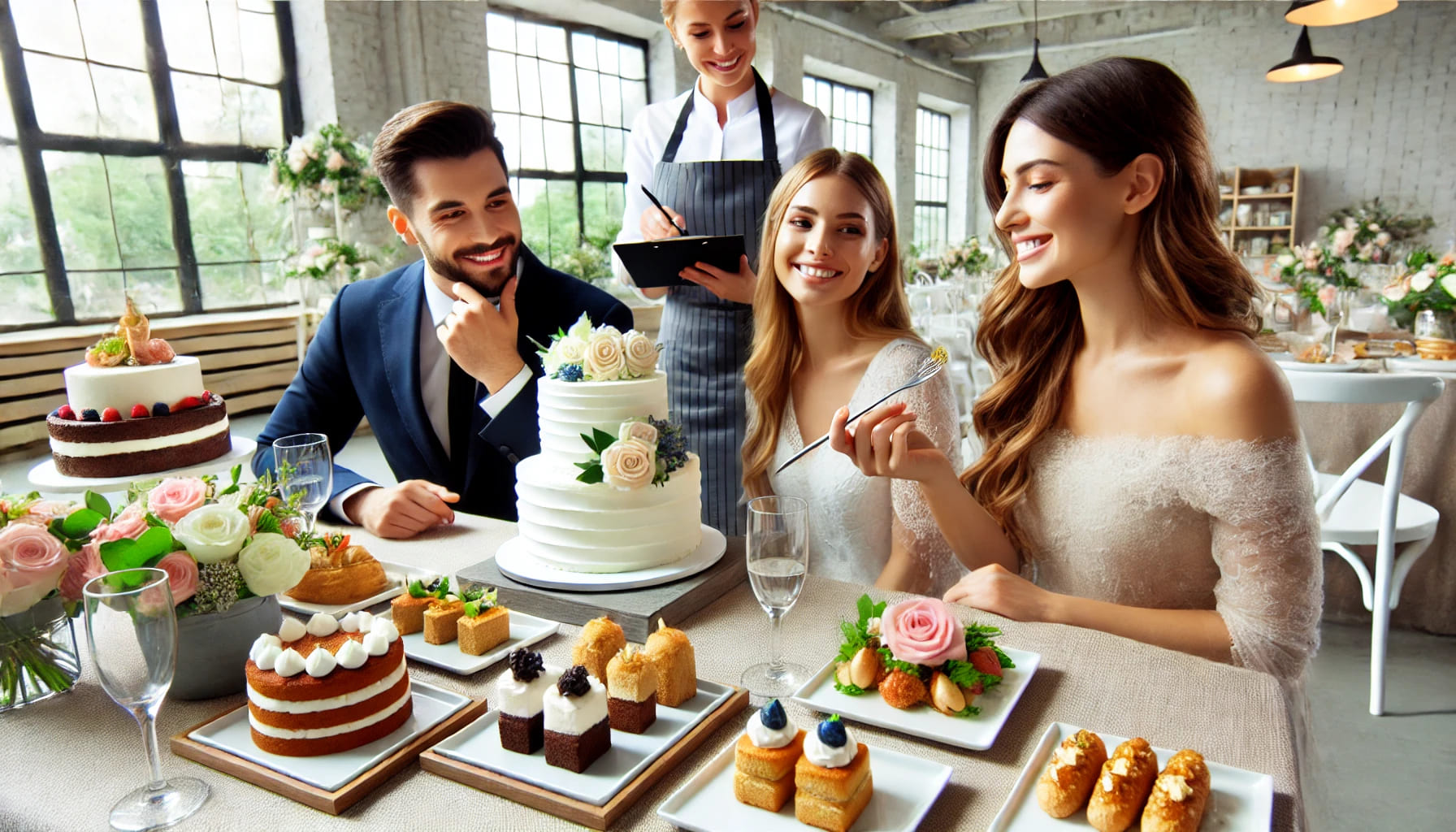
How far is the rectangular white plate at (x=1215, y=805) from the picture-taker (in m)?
0.94

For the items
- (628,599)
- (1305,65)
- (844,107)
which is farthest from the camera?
(844,107)

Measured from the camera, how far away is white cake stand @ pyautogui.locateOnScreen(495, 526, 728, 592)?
1.55 metres

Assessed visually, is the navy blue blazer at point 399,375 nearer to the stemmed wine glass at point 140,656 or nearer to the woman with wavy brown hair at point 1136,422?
the woman with wavy brown hair at point 1136,422

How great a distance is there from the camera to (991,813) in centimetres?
99

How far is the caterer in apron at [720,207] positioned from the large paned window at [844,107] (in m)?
9.23

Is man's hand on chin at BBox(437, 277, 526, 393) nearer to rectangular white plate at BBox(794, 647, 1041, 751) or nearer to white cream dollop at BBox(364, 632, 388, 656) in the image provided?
white cream dollop at BBox(364, 632, 388, 656)

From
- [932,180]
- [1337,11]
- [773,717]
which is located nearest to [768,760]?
[773,717]

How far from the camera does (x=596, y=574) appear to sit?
1610 millimetres

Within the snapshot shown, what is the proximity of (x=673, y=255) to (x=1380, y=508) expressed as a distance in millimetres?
2704

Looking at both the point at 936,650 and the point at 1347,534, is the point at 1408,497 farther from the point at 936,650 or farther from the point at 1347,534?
the point at 936,650

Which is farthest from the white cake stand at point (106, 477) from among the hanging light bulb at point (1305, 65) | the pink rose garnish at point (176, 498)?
the hanging light bulb at point (1305, 65)

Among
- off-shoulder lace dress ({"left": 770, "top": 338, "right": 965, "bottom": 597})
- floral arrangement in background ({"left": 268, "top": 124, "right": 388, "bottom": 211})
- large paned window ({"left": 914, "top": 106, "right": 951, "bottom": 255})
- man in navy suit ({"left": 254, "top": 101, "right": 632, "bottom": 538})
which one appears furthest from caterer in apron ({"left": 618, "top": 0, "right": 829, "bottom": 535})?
large paned window ({"left": 914, "top": 106, "right": 951, "bottom": 255})

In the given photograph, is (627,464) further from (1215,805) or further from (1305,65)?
(1305,65)

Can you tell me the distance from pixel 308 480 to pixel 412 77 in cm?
654
